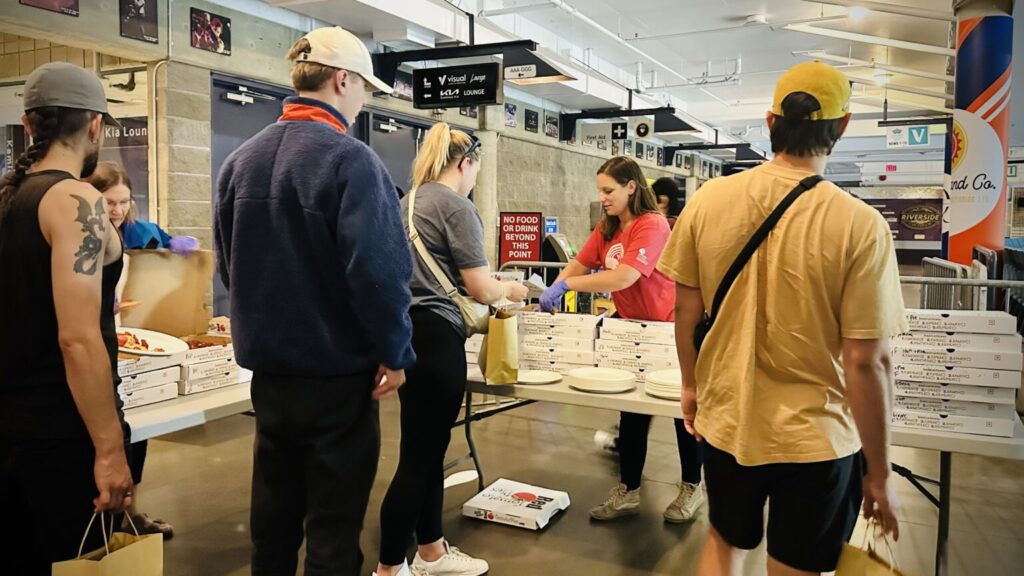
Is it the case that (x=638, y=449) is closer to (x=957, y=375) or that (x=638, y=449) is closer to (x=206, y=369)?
(x=957, y=375)

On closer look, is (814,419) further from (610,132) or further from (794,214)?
(610,132)

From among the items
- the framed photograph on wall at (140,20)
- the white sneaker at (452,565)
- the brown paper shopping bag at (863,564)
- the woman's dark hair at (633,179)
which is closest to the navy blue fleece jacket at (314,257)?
the brown paper shopping bag at (863,564)

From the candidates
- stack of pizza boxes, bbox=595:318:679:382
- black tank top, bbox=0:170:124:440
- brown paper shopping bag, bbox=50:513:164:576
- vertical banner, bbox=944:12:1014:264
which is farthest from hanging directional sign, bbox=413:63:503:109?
brown paper shopping bag, bbox=50:513:164:576

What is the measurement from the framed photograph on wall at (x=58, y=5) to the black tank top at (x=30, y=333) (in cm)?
385

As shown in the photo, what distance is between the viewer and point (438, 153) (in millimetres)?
2508

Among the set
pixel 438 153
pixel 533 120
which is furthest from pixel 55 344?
pixel 533 120

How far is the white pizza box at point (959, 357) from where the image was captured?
237cm

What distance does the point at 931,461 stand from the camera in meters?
4.52

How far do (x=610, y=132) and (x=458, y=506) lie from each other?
1071cm

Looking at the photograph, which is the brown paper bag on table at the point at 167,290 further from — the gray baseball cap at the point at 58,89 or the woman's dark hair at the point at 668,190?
the woman's dark hair at the point at 668,190

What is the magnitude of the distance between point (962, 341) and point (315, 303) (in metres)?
2.05

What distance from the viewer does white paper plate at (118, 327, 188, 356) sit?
247cm

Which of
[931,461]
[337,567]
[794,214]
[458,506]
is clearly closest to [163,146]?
[458,506]

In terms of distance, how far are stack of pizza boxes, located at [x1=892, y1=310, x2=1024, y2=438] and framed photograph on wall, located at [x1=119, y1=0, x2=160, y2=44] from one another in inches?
204
